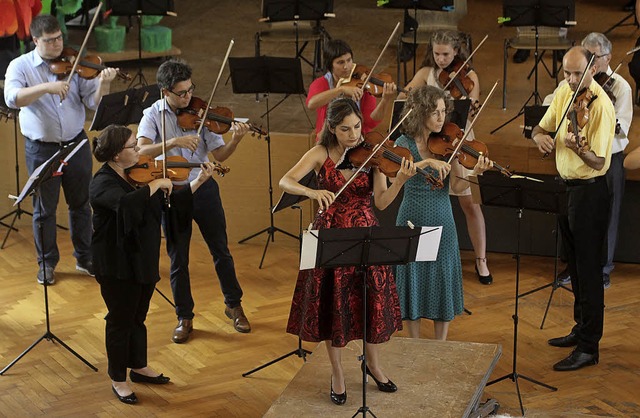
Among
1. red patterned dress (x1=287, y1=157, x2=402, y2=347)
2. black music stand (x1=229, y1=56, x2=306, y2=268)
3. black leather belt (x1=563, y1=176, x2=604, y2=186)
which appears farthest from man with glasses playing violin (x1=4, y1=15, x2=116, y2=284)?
black leather belt (x1=563, y1=176, x2=604, y2=186)

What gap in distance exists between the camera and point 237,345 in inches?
238

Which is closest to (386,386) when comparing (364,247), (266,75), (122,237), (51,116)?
(364,247)

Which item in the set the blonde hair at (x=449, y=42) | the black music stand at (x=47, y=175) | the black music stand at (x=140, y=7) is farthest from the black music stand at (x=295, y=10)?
the black music stand at (x=47, y=175)

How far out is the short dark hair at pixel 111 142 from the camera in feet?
16.5

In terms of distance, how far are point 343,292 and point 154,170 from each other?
1156 millimetres

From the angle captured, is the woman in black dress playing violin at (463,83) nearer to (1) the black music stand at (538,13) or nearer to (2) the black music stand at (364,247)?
(1) the black music stand at (538,13)

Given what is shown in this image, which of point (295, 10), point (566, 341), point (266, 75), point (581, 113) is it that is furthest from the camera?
point (295, 10)

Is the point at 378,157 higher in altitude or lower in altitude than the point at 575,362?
higher

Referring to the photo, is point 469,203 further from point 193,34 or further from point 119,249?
point 193,34

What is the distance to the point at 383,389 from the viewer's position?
4.94 m

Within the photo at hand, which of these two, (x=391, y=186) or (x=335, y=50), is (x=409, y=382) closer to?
(x=391, y=186)

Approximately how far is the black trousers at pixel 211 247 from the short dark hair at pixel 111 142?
0.88 meters

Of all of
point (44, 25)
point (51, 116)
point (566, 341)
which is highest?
point (44, 25)

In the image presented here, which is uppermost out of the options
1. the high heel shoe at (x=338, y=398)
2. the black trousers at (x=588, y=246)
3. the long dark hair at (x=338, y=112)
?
the long dark hair at (x=338, y=112)
